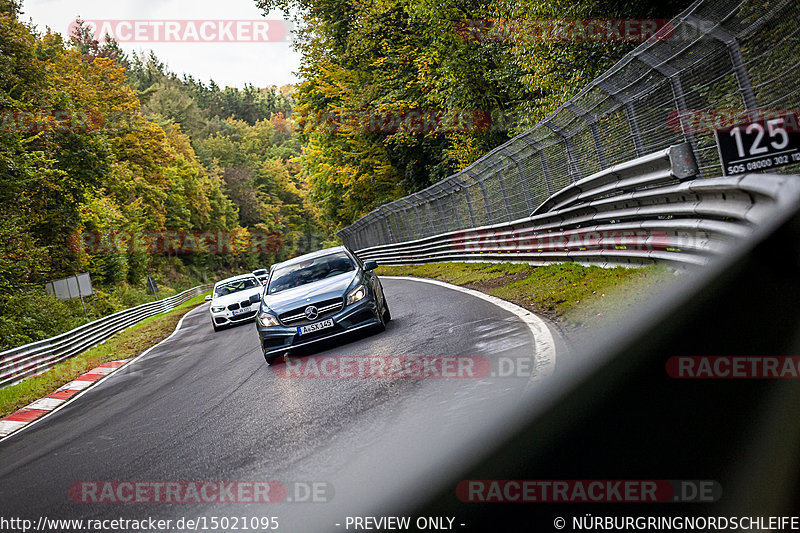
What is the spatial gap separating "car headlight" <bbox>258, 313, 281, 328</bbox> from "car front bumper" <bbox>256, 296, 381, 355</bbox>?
0.14 feet

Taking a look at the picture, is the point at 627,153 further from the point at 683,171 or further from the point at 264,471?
the point at 264,471

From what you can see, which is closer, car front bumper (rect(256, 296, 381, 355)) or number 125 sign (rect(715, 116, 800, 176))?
number 125 sign (rect(715, 116, 800, 176))

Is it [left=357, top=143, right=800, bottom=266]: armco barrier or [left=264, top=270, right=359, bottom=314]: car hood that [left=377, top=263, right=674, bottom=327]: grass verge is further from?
[left=264, top=270, right=359, bottom=314]: car hood

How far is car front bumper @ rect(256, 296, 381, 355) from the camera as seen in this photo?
8742mm

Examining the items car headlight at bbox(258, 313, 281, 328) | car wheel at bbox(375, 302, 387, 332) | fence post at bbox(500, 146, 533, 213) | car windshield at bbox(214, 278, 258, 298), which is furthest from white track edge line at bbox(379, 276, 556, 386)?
car windshield at bbox(214, 278, 258, 298)

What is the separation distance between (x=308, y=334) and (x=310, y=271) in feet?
5.41

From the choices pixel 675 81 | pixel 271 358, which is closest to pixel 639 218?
pixel 675 81

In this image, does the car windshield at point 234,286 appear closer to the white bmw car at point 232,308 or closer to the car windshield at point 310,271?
A: the white bmw car at point 232,308

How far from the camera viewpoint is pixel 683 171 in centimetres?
697

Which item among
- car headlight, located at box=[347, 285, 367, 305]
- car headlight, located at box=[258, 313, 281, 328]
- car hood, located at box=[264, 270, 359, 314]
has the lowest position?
car headlight, located at box=[258, 313, 281, 328]

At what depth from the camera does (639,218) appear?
8.70 meters

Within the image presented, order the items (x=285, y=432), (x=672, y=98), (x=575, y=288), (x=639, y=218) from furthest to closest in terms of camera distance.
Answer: (x=575, y=288) < (x=639, y=218) < (x=672, y=98) < (x=285, y=432)

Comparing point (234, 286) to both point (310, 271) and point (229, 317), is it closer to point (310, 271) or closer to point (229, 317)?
point (229, 317)

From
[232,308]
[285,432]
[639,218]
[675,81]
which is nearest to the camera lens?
[285,432]
